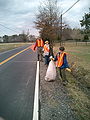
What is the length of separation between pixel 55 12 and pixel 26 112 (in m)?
13.0

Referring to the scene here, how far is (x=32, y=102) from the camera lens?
3369 millimetres

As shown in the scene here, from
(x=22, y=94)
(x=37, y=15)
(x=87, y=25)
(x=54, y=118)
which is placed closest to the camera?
(x=54, y=118)

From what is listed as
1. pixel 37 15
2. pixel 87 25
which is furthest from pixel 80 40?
pixel 37 15

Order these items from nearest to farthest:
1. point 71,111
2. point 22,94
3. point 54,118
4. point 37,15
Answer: point 54,118, point 71,111, point 22,94, point 37,15

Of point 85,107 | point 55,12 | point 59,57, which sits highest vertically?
point 55,12

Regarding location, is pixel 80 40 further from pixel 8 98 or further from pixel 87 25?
pixel 8 98

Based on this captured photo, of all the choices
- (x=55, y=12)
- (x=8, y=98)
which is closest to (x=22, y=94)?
(x=8, y=98)

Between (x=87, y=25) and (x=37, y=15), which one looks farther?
(x=87, y=25)

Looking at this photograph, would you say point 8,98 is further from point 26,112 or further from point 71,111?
point 71,111

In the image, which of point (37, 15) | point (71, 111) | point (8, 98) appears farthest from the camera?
point (37, 15)

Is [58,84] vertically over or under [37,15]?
under

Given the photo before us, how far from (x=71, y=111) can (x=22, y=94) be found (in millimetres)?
1730

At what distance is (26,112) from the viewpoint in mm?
2916

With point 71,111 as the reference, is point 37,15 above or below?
above
